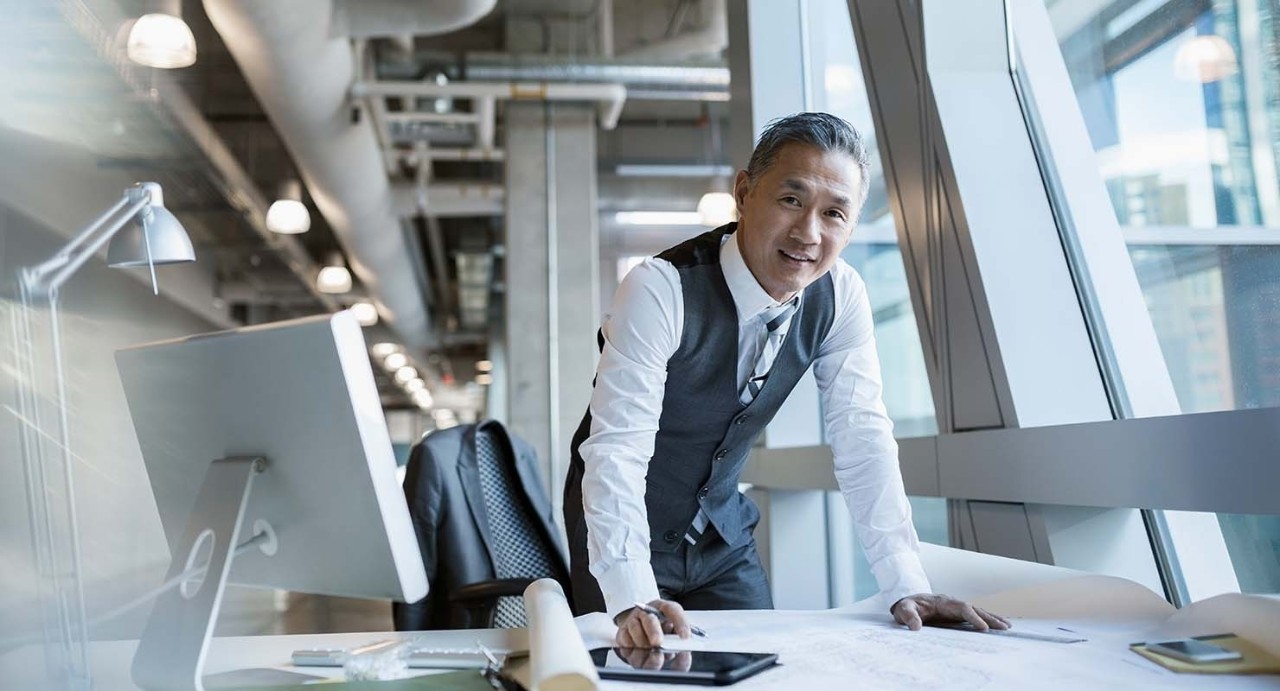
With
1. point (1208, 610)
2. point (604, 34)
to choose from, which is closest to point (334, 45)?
point (604, 34)

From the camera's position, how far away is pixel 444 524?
2.58 metres

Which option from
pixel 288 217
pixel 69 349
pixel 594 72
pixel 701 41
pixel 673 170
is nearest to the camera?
pixel 69 349

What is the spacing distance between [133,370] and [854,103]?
2.86m

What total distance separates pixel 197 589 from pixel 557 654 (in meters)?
0.53

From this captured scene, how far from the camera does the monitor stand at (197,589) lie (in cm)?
124

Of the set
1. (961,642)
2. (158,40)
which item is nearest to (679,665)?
(961,642)

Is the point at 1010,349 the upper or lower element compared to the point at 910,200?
lower

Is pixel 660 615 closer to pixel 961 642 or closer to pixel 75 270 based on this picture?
pixel 961 642

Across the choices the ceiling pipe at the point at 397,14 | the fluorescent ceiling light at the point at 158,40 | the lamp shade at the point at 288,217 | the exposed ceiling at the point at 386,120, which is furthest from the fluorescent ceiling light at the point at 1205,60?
the lamp shade at the point at 288,217

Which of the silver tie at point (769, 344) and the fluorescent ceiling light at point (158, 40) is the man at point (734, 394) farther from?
the fluorescent ceiling light at point (158, 40)

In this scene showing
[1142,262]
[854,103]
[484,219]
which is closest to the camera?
[1142,262]

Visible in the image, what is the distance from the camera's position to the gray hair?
1.76 metres

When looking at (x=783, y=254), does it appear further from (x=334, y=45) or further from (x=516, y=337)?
(x=516, y=337)

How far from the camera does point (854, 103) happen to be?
3.73 m
